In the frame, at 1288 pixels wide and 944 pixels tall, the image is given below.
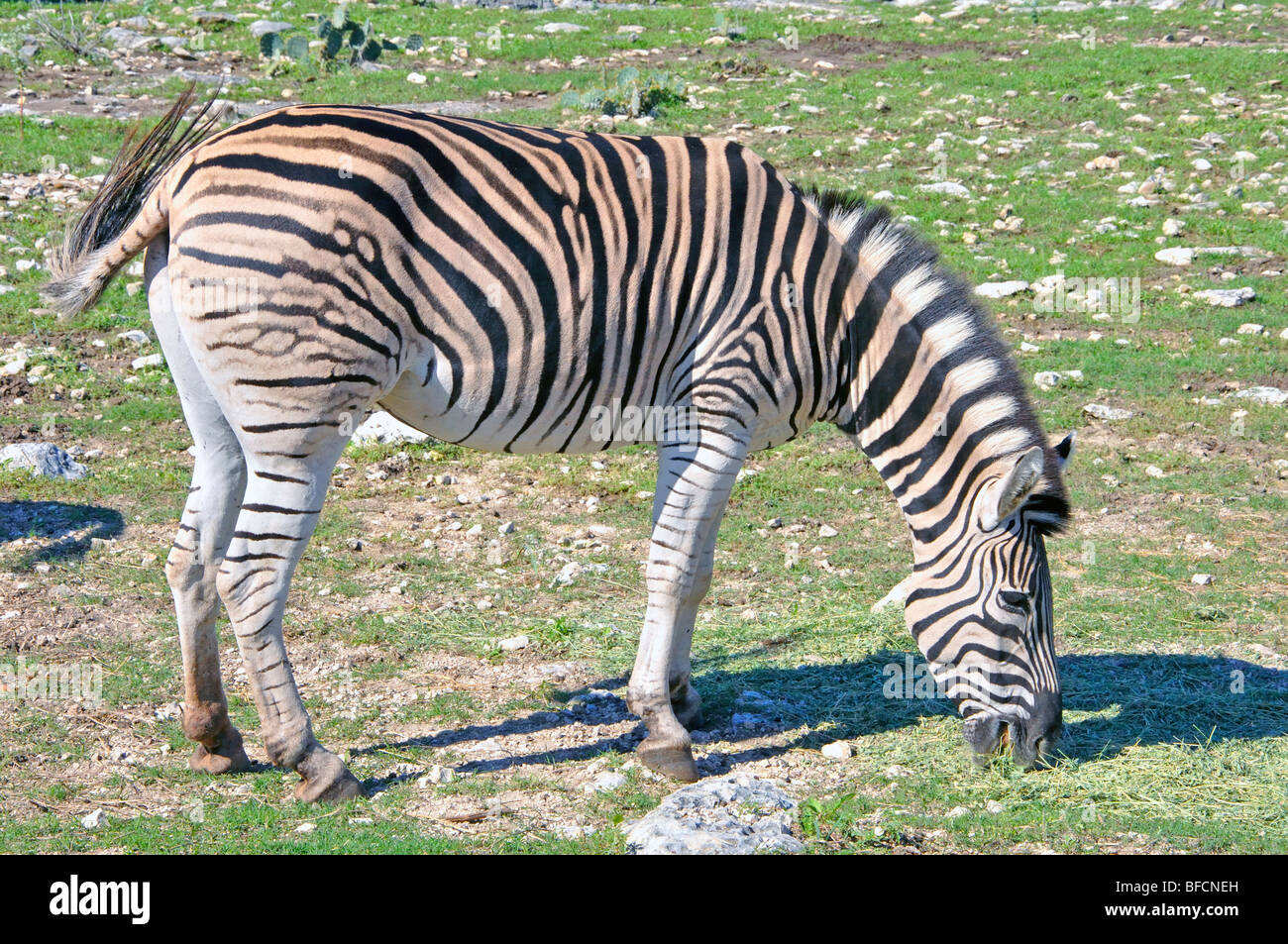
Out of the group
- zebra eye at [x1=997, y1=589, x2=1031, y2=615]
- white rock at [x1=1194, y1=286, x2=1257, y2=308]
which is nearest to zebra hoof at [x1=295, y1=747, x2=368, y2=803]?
zebra eye at [x1=997, y1=589, x2=1031, y2=615]

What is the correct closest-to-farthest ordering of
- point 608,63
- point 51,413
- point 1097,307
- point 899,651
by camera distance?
point 899,651 < point 51,413 < point 1097,307 < point 608,63

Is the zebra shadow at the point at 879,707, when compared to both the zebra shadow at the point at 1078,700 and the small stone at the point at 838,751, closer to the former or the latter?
the zebra shadow at the point at 1078,700

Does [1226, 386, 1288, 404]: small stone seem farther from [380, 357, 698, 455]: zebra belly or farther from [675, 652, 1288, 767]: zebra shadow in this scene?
[380, 357, 698, 455]: zebra belly

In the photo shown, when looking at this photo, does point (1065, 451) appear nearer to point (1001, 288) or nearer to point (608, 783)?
point (608, 783)

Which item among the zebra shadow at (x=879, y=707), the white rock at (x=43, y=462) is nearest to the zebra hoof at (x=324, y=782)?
the zebra shadow at (x=879, y=707)

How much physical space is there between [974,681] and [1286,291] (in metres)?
8.47

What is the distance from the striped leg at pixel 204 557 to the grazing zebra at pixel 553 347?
0.01 meters

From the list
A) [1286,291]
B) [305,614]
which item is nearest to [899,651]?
[305,614]

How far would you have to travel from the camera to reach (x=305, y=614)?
748 cm

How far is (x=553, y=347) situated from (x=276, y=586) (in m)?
1.57

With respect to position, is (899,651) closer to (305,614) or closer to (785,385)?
(785,385)

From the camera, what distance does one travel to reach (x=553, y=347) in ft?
18.7

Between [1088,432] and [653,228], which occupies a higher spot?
[653,228]

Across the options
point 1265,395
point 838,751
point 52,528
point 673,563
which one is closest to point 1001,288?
point 1265,395
